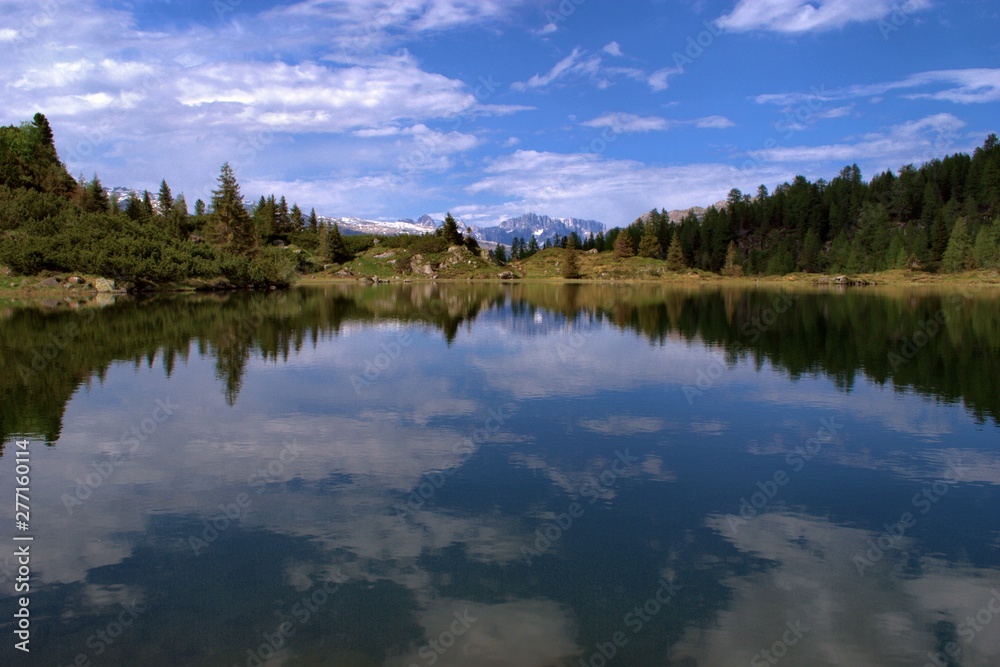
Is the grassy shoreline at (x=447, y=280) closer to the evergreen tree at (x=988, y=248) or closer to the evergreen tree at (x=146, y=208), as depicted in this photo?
the evergreen tree at (x=988, y=248)

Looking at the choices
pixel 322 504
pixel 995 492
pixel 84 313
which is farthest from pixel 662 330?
pixel 84 313

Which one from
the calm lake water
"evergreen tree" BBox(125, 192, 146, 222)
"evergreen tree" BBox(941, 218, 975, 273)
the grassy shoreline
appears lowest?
the calm lake water

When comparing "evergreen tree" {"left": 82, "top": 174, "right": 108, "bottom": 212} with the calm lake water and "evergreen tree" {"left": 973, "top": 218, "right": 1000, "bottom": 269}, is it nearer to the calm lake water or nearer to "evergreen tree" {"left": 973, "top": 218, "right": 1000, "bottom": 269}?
the calm lake water

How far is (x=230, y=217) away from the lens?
14825 centimetres

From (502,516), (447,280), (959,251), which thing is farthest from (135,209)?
(959,251)

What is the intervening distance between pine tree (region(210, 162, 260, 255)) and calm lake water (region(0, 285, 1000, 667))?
12536 cm

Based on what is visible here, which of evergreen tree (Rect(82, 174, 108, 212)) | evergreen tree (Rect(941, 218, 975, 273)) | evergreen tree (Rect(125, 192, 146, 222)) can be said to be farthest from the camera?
evergreen tree (Rect(941, 218, 975, 273))

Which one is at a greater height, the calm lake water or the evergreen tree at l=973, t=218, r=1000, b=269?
the evergreen tree at l=973, t=218, r=1000, b=269

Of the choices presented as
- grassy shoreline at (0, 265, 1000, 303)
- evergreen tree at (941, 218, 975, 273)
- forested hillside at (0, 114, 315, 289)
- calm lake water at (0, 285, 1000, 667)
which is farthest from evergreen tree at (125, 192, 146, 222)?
evergreen tree at (941, 218, 975, 273)

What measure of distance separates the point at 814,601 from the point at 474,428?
12.0 metres

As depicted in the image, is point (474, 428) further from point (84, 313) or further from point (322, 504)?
point (84, 313)

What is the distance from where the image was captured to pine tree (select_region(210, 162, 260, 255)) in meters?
147

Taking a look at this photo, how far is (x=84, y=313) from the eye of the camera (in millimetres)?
57312

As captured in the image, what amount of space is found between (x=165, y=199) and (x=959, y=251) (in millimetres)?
213791
